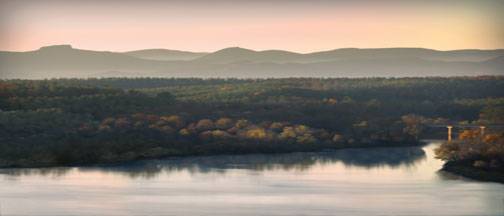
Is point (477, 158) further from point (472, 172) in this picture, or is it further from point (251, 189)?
point (251, 189)

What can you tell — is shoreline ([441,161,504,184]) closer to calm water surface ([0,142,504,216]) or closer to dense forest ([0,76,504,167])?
calm water surface ([0,142,504,216])

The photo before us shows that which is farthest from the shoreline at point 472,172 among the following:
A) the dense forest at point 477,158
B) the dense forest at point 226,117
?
the dense forest at point 226,117

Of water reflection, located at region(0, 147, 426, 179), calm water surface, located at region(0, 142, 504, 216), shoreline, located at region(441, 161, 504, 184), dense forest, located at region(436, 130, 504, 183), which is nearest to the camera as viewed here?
calm water surface, located at region(0, 142, 504, 216)

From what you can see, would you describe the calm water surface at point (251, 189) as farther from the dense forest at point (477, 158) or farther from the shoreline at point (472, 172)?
the dense forest at point (477, 158)

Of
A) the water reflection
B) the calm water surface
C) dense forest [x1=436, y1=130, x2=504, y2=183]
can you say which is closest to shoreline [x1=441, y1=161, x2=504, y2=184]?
dense forest [x1=436, y1=130, x2=504, y2=183]

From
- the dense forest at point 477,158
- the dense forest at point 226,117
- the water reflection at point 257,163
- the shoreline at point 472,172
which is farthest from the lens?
the dense forest at point 226,117

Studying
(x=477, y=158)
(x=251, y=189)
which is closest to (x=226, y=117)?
(x=477, y=158)
